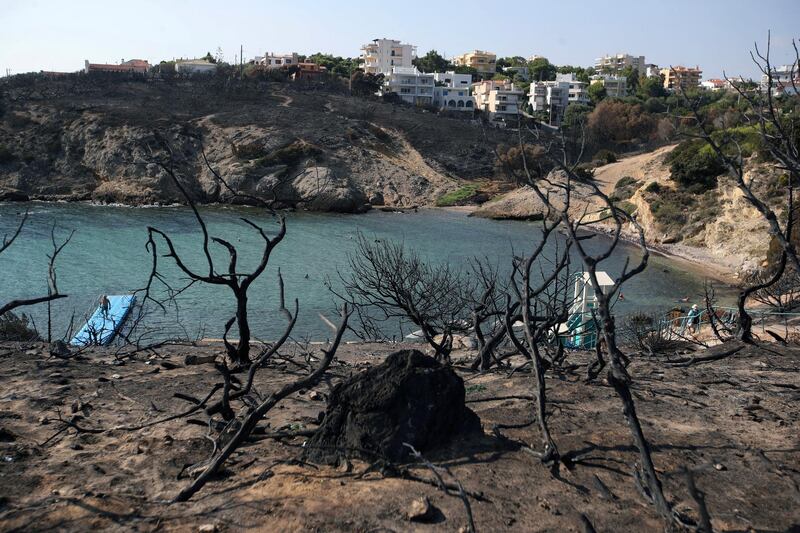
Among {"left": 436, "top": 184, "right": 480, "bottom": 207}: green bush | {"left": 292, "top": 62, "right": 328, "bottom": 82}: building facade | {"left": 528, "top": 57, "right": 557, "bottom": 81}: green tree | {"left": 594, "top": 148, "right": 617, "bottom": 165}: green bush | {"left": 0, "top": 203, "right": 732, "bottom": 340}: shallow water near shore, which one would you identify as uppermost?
{"left": 528, "top": 57, "right": 557, "bottom": 81}: green tree

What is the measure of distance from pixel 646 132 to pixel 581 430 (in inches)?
2693

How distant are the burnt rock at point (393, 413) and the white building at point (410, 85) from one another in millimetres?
83955

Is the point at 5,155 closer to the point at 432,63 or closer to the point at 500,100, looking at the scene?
the point at 500,100

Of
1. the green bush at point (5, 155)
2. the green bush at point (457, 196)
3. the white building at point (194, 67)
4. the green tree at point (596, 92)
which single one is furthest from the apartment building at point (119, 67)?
the green tree at point (596, 92)

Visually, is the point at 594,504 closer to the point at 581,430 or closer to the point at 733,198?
the point at 581,430

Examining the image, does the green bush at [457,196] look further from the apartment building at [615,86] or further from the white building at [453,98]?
the apartment building at [615,86]

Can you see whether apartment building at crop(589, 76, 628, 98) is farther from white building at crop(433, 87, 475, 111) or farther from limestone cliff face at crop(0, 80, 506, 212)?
limestone cliff face at crop(0, 80, 506, 212)

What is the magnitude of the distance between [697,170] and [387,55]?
71071mm

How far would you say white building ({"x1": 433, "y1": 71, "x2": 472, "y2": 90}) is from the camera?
93625 millimetres

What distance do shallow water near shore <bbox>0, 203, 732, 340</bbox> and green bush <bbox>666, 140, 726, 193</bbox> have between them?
7.36 meters

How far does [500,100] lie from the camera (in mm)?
86062

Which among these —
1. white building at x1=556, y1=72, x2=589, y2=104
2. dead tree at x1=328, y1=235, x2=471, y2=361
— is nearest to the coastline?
dead tree at x1=328, y1=235, x2=471, y2=361

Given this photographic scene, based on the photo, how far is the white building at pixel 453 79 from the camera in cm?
9362

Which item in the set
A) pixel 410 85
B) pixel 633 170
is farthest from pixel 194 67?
pixel 633 170
